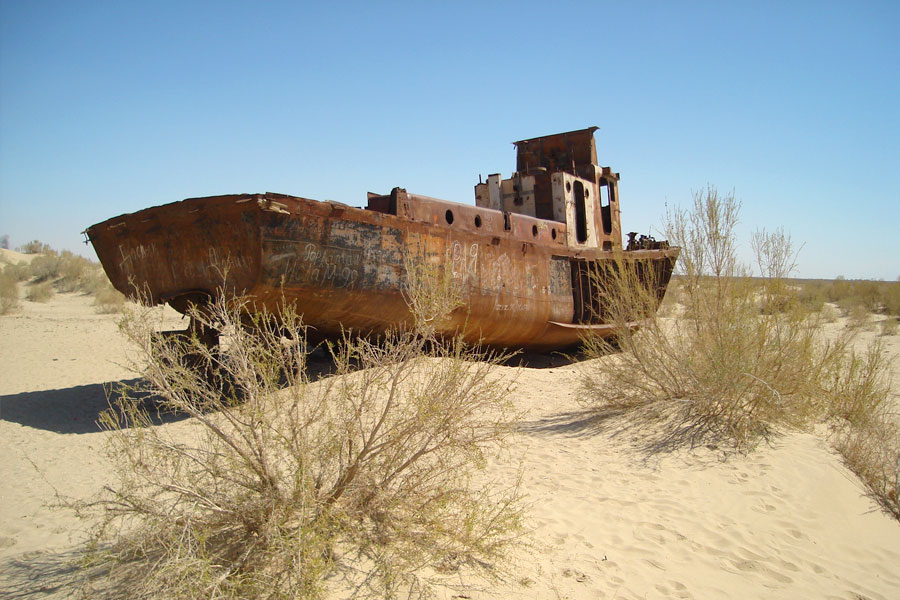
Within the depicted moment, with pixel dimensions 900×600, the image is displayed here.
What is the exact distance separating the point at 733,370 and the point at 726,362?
99mm

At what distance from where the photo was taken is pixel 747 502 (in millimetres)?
4418

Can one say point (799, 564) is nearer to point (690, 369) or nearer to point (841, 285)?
point (690, 369)

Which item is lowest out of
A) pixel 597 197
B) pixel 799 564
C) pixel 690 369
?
pixel 799 564

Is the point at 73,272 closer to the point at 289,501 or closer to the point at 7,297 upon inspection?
the point at 7,297

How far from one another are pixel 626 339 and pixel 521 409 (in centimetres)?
150

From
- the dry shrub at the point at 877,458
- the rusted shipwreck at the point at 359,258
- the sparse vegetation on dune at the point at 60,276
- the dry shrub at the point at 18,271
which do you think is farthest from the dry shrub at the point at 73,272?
the dry shrub at the point at 877,458

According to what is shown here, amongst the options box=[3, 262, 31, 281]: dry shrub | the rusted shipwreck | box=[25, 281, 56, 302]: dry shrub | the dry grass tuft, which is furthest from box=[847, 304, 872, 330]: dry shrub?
box=[3, 262, 31, 281]: dry shrub

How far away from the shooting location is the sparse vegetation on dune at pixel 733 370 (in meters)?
5.79

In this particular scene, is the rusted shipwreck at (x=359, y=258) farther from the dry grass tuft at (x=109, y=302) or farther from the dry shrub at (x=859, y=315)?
the dry grass tuft at (x=109, y=302)

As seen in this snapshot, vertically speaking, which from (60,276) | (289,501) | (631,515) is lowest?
(631,515)

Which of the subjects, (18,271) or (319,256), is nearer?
(319,256)

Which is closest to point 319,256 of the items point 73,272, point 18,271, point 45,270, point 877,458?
point 877,458

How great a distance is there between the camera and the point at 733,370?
579cm

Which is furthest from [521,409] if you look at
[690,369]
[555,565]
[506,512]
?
[555,565]
